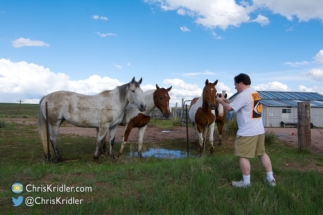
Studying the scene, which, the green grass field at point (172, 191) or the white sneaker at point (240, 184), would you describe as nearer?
the green grass field at point (172, 191)

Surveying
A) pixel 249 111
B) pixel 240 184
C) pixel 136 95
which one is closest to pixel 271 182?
pixel 240 184

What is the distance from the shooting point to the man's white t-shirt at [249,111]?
14.0ft

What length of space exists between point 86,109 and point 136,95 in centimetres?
135

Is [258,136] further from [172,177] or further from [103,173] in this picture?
[103,173]

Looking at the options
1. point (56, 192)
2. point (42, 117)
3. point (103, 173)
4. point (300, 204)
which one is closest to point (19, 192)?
point (56, 192)

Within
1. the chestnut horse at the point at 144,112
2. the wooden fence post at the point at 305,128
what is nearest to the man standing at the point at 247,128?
the chestnut horse at the point at 144,112

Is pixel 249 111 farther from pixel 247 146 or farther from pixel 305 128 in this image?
pixel 305 128

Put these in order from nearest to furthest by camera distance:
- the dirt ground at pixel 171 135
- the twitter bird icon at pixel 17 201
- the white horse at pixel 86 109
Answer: the twitter bird icon at pixel 17 201
the white horse at pixel 86 109
the dirt ground at pixel 171 135

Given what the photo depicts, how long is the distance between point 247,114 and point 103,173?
271 centimetres

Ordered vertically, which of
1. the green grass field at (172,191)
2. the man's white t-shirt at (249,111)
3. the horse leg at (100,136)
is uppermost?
the man's white t-shirt at (249,111)

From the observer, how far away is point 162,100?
24.4 ft

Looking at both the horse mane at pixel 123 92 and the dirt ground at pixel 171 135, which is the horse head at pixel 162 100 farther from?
the dirt ground at pixel 171 135

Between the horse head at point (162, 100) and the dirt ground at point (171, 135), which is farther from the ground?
the horse head at point (162, 100)

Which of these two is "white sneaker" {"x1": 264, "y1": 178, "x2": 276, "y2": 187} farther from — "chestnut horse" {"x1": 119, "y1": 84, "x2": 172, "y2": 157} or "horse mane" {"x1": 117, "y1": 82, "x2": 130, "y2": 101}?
"horse mane" {"x1": 117, "y1": 82, "x2": 130, "y2": 101}
